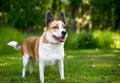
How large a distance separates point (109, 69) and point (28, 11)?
15.7 meters

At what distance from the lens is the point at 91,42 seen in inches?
746

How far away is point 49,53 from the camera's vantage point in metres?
7.66

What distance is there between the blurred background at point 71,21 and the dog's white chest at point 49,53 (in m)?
8.13

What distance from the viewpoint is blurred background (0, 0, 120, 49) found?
1895 centimetres

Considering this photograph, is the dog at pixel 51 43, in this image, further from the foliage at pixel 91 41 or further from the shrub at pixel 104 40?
the shrub at pixel 104 40

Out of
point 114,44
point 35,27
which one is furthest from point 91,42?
point 35,27

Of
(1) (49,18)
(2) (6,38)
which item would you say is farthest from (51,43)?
(2) (6,38)

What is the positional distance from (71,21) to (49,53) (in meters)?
18.6

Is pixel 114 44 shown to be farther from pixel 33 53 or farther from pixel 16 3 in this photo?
pixel 33 53

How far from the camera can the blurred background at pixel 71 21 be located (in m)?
19.0

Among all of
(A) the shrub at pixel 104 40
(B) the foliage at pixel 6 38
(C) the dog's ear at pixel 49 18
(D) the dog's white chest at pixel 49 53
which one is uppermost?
(C) the dog's ear at pixel 49 18

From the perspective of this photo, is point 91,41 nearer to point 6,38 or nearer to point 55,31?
point 6,38

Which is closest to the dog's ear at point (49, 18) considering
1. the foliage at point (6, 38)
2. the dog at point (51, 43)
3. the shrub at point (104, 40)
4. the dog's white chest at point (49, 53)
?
the dog at point (51, 43)

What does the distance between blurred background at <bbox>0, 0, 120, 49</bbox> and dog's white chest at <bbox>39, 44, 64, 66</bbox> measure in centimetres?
813
